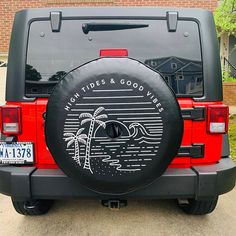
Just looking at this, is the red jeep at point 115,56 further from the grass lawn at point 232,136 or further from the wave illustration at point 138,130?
the grass lawn at point 232,136

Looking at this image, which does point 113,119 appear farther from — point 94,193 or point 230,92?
point 230,92

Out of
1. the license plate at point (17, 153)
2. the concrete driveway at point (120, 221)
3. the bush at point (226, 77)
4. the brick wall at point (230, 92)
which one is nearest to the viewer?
the license plate at point (17, 153)

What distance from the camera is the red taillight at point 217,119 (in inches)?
106

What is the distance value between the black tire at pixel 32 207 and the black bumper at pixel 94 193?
0.54m

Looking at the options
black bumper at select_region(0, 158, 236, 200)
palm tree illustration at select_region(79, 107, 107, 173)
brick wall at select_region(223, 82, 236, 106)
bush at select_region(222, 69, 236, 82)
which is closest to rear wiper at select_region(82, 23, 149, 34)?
palm tree illustration at select_region(79, 107, 107, 173)

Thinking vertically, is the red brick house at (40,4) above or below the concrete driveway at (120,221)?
above

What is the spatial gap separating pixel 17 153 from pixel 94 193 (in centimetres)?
71

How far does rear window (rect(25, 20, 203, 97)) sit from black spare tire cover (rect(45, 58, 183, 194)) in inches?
15.7

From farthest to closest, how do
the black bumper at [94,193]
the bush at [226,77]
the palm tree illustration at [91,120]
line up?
the bush at [226,77] → the black bumper at [94,193] → the palm tree illustration at [91,120]

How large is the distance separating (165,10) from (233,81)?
732cm

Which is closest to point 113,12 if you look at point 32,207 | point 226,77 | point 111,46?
point 111,46

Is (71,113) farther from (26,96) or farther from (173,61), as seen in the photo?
(173,61)

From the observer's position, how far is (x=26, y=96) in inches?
105

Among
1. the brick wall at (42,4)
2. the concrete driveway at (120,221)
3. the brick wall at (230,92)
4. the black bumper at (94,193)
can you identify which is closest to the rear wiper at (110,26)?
the black bumper at (94,193)
